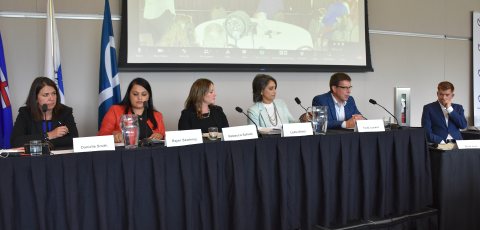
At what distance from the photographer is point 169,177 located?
1.44m

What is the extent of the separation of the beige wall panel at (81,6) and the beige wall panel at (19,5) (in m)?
0.05

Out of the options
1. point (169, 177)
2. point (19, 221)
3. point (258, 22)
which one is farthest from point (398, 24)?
point (19, 221)

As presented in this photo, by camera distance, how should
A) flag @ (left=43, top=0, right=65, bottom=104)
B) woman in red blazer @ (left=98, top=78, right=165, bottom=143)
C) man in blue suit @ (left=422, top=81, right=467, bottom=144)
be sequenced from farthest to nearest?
man in blue suit @ (left=422, top=81, right=467, bottom=144), flag @ (left=43, top=0, right=65, bottom=104), woman in red blazer @ (left=98, top=78, right=165, bottom=143)

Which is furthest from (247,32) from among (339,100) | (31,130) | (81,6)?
(31,130)

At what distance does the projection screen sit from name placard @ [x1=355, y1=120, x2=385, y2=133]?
1917 mm

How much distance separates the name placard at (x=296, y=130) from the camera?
1750 mm

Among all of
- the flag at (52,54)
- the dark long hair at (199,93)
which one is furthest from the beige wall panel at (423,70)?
the flag at (52,54)

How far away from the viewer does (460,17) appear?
4910 millimetres

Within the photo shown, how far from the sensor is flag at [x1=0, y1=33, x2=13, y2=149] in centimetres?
283

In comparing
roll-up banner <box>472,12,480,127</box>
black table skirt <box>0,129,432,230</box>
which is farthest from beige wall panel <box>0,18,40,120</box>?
roll-up banner <box>472,12,480,127</box>

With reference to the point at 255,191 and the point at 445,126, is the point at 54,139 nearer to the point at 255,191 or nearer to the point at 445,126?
the point at 255,191

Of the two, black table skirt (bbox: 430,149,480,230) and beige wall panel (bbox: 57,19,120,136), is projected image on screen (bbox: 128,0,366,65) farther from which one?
black table skirt (bbox: 430,149,480,230)

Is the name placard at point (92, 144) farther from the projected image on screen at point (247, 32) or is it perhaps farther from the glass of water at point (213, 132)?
the projected image on screen at point (247, 32)

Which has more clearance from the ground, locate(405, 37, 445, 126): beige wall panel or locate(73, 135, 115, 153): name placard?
locate(405, 37, 445, 126): beige wall panel
